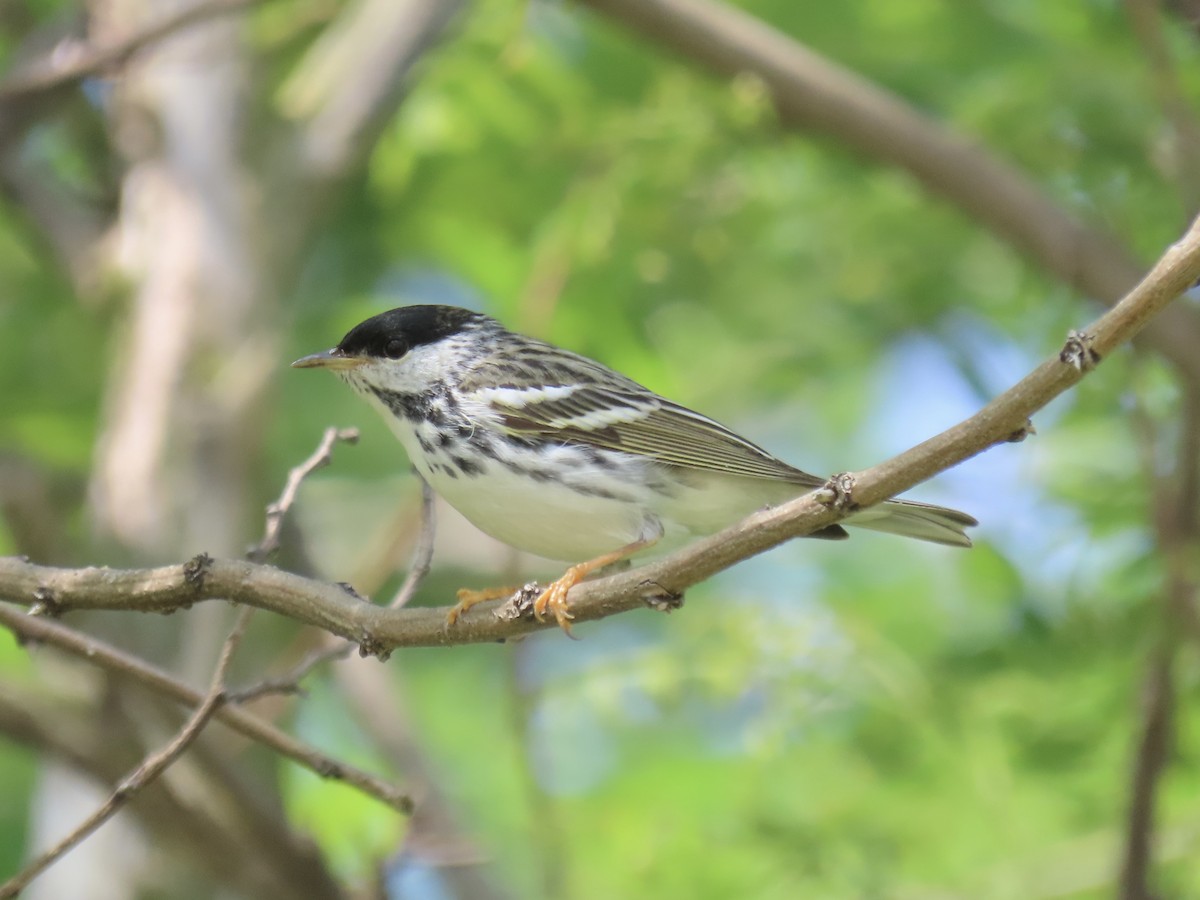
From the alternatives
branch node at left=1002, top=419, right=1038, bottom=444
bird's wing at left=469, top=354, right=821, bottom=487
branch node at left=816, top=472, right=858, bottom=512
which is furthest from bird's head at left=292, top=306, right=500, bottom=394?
branch node at left=1002, top=419, right=1038, bottom=444

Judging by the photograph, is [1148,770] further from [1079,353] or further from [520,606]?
[1079,353]

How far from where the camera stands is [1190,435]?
180 inches

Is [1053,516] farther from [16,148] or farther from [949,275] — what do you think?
[16,148]

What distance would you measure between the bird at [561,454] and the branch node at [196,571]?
100 centimetres

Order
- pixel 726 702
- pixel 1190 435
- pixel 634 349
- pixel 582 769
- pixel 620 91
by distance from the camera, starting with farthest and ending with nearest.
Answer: pixel 582 769
pixel 620 91
pixel 634 349
pixel 726 702
pixel 1190 435

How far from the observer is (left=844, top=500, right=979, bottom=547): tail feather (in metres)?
3.56

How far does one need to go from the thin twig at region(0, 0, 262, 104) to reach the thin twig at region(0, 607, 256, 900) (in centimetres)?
251

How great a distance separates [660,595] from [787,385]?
3.38 metres

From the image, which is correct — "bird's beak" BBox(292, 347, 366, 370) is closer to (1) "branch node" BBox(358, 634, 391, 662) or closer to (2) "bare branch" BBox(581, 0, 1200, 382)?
(1) "branch node" BBox(358, 634, 391, 662)

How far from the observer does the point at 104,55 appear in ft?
14.8

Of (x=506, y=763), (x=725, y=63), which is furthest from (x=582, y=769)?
(x=725, y=63)

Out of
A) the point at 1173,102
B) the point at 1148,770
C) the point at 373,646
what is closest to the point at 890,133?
the point at 1173,102

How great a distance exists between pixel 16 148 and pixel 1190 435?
16.1 ft

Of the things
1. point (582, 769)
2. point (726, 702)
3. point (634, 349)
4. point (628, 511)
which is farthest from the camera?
point (582, 769)
